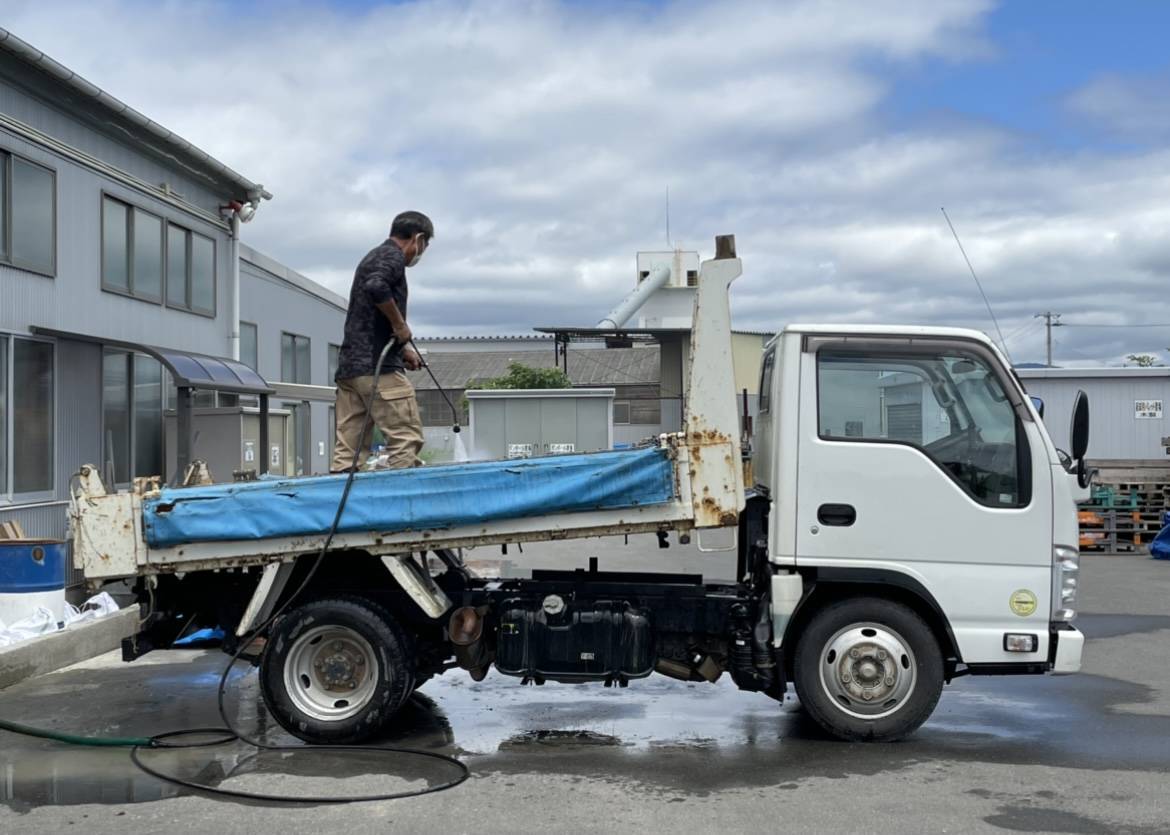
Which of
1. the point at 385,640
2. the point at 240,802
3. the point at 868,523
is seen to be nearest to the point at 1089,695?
the point at 868,523

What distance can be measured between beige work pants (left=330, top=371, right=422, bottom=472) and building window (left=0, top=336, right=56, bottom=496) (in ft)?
20.8

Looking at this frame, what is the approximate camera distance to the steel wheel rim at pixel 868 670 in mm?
6852

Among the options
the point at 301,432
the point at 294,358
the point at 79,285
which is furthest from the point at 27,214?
the point at 301,432

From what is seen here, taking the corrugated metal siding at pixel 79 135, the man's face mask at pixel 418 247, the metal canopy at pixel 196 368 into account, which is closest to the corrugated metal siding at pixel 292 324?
the corrugated metal siding at pixel 79 135

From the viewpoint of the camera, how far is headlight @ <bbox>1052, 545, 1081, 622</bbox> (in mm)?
6824

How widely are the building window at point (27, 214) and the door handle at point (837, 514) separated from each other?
377 inches

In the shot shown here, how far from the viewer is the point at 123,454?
1546 cm

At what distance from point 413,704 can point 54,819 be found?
290 cm

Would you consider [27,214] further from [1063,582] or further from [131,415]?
[1063,582]

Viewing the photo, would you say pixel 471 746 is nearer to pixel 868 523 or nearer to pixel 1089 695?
pixel 868 523

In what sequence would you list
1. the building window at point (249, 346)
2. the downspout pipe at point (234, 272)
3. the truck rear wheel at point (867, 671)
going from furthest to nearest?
1. the building window at point (249, 346)
2. the downspout pipe at point (234, 272)
3. the truck rear wheel at point (867, 671)

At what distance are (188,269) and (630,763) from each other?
43.8ft

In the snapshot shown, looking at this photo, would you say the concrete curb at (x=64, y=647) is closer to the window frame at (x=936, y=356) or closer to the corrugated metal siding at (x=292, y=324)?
the window frame at (x=936, y=356)

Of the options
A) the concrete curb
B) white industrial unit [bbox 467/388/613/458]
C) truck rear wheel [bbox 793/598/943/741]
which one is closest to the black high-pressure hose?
the concrete curb
